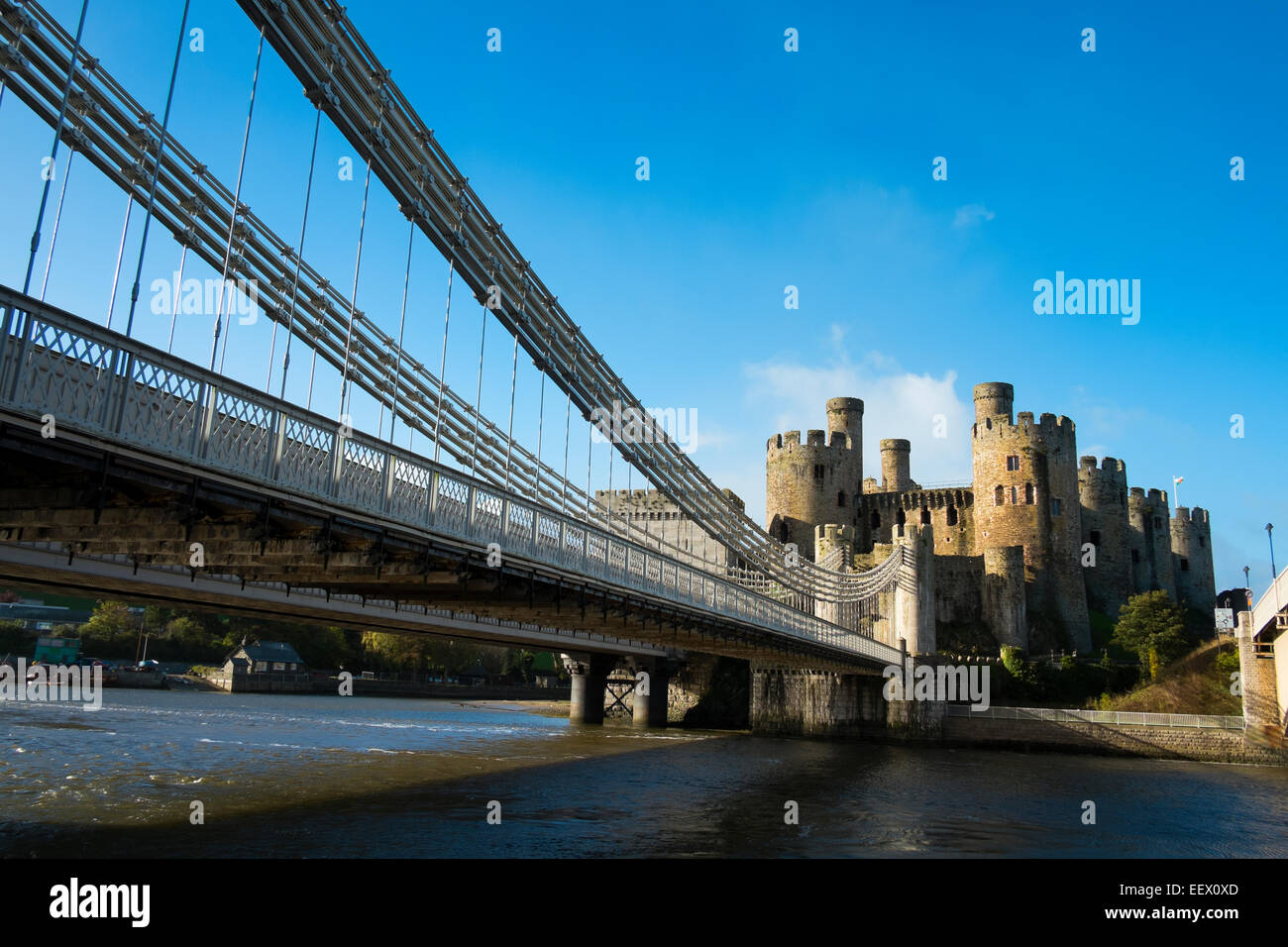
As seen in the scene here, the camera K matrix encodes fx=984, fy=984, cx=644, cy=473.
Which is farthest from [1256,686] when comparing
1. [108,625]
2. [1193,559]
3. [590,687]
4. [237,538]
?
[108,625]

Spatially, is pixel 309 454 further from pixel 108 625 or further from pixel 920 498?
pixel 108 625

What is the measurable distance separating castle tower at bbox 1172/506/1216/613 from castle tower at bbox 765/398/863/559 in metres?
20.3

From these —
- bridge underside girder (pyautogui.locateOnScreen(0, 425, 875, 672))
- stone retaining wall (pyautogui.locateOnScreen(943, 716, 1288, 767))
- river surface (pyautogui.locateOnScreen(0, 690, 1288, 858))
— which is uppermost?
bridge underside girder (pyautogui.locateOnScreen(0, 425, 875, 672))

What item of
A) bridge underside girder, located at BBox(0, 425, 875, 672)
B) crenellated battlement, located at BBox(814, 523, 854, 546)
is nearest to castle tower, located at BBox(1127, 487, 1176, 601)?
crenellated battlement, located at BBox(814, 523, 854, 546)

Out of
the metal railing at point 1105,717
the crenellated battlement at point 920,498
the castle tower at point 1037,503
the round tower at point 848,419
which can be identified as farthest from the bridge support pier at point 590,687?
the round tower at point 848,419

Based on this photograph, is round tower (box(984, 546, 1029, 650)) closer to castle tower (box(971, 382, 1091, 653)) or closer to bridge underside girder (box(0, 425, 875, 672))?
castle tower (box(971, 382, 1091, 653))

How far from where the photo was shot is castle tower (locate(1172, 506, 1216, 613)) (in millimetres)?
62062

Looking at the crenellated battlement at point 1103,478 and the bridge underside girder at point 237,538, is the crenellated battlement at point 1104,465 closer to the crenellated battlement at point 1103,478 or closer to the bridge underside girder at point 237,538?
the crenellated battlement at point 1103,478

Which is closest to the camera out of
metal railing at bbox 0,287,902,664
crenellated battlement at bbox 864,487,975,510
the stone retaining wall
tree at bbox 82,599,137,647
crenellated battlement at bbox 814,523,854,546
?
metal railing at bbox 0,287,902,664

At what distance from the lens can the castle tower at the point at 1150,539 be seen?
59438mm

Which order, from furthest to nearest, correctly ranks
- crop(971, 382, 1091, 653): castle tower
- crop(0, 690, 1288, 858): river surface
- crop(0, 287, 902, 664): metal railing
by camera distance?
crop(971, 382, 1091, 653): castle tower → crop(0, 690, 1288, 858): river surface → crop(0, 287, 902, 664): metal railing

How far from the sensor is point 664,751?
30.5 metres

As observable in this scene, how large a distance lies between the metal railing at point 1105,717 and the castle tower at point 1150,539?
26967 millimetres
